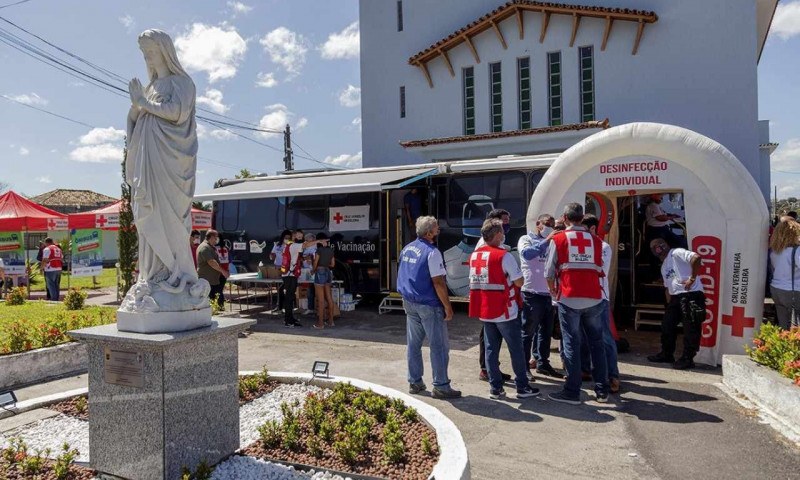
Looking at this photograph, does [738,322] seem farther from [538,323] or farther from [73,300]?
[73,300]

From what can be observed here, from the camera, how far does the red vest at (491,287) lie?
538cm

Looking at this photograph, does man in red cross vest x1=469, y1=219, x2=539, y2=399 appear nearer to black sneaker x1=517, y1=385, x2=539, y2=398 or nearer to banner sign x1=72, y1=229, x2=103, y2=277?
black sneaker x1=517, y1=385, x2=539, y2=398

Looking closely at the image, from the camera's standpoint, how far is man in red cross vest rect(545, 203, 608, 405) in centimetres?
533

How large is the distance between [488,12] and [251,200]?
10432 millimetres

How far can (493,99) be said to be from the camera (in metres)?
17.4

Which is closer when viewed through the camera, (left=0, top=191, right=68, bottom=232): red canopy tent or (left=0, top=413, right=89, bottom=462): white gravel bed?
(left=0, top=413, right=89, bottom=462): white gravel bed

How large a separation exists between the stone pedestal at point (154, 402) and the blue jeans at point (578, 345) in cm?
340

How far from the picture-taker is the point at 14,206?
15.9m

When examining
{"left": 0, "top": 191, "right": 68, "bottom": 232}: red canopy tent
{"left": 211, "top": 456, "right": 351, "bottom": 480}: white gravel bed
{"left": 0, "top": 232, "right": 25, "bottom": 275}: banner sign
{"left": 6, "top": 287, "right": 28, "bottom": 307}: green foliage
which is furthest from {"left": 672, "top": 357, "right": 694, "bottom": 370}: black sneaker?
{"left": 0, "top": 232, "right": 25, "bottom": 275}: banner sign

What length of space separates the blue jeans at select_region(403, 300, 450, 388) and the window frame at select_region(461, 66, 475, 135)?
13.1m

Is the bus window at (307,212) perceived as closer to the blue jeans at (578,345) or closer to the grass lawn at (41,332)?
the grass lawn at (41,332)

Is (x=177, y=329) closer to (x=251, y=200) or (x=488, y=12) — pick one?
(x=251, y=200)

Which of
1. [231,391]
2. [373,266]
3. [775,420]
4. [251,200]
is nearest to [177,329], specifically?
[231,391]

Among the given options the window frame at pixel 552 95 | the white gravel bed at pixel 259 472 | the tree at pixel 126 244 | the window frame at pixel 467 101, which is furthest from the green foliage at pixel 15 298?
the window frame at pixel 552 95
